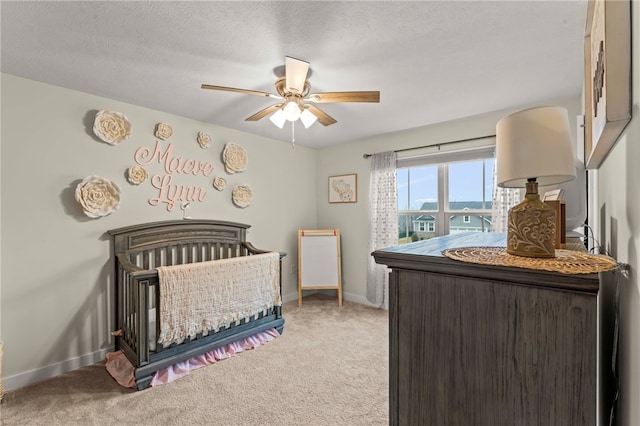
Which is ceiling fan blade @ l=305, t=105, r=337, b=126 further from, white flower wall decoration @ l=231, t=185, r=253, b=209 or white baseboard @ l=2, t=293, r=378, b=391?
white baseboard @ l=2, t=293, r=378, b=391

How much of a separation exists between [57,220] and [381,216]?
10.4 feet

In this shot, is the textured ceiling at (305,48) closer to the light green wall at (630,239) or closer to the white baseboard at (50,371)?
the light green wall at (630,239)

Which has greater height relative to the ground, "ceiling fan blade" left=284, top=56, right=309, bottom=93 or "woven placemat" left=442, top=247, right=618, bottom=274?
"ceiling fan blade" left=284, top=56, right=309, bottom=93

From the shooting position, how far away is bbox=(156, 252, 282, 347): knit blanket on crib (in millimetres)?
2207

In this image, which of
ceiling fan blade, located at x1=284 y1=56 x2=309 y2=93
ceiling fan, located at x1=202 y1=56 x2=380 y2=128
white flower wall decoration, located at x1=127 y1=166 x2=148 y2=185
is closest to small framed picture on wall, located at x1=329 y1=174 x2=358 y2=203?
ceiling fan, located at x1=202 y1=56 x2=380 y2=128

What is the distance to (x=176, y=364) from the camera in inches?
93.2

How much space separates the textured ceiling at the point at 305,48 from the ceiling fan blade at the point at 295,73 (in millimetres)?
108

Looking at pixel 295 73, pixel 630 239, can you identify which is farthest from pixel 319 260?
pixel 630 239

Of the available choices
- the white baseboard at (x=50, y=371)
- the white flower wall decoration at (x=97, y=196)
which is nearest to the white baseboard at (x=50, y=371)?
the white baseboard at (x=50, y=371)

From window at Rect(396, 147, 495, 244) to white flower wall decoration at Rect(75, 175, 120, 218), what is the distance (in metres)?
3.04

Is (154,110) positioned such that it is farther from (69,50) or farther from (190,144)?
(69,50)

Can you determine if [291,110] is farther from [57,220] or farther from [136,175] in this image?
[57,220]

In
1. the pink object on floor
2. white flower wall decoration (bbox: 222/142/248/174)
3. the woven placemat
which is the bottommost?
the pink object on floor

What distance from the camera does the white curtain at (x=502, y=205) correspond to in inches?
110
